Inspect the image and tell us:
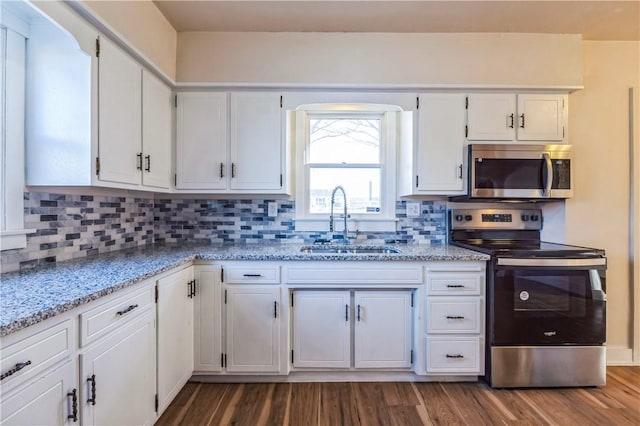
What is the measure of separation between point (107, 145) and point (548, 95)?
290 cm

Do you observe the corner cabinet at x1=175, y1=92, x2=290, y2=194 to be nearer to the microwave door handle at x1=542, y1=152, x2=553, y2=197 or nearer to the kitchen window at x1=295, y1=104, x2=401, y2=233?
the kitchen window at x1=295, y1=104, x2=401, y2=233

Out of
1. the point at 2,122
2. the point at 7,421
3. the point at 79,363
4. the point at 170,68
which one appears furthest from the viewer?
the point at 170,68

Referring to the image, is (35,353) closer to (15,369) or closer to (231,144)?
(15,369)

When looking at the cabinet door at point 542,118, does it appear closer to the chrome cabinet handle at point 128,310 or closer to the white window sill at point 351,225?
the white window sill at point 351,225

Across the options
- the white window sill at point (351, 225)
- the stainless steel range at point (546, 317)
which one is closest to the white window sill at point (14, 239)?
the white window sill at point (351, 225)

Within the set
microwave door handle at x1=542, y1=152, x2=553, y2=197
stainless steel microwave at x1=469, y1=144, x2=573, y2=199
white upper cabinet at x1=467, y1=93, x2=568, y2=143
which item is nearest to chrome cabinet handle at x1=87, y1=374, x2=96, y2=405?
stainless steel microwave at x1=469, y1=144, x2=573, y2=199

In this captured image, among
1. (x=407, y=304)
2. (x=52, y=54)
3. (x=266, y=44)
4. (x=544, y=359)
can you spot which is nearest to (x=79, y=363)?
(x=52, y=54)

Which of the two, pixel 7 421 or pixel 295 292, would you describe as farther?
pixel 295 292

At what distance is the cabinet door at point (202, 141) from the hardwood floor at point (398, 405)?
1416mm

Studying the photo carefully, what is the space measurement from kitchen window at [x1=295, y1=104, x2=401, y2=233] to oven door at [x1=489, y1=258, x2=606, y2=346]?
38.6 inches

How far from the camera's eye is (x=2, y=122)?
4.96ft

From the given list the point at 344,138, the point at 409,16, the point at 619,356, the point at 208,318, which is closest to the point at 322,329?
the point at 208,318

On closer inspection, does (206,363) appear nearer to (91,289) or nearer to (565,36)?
(91,289)

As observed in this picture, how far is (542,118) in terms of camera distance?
238 cm
